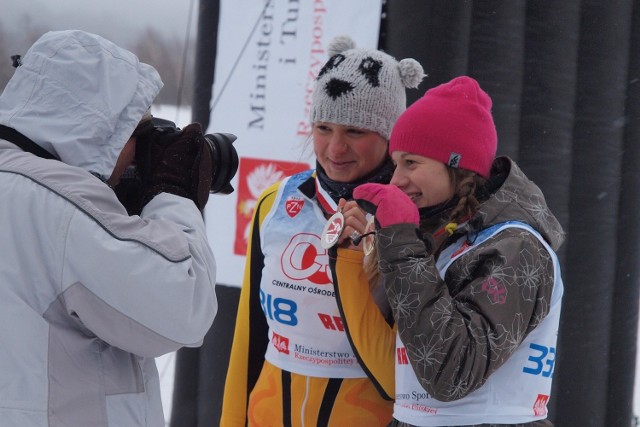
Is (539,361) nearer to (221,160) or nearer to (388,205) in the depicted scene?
(388,205)

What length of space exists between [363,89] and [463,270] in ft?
1.57

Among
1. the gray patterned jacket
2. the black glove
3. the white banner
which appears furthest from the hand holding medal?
the white banner

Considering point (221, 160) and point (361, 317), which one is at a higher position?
point (221, 160)

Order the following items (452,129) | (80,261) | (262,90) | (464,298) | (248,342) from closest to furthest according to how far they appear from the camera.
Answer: (80,261) → (464,298) → (452,129) → (248,342) → (262,90)

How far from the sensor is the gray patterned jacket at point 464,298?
1158 mm

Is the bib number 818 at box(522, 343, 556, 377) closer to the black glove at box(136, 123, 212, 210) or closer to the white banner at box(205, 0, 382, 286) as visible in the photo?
the black glove at box(136, 123, 212, 210)

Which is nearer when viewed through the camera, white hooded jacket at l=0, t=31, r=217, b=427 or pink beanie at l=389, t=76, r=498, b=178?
white hooded jacket at l=0, t=31, r=217, b=427

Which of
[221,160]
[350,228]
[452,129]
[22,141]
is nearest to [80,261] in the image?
[22,141]

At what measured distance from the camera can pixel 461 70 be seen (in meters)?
2.17

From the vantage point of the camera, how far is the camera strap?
107cm

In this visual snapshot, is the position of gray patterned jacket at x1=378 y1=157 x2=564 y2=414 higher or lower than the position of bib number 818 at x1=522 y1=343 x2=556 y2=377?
higher

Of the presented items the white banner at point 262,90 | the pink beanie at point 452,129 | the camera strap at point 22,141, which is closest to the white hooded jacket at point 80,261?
the camera strap at point 22,141

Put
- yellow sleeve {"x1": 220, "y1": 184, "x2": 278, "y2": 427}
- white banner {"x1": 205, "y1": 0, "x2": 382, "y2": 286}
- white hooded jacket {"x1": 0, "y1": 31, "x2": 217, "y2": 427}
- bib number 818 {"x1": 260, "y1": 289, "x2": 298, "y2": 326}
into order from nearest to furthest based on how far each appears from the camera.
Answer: white hooded jacket {"x1": 0, "y1": 31, "x2": 217, "y2": 427} → bib number 818 {"x1": 260, "y1": 289, "x2": 298, "y2": 326} → yellow sleeve {"x1": 220, "y1": 184, "x2": 278, "y2": 427} → white banner {"x1": 205, "y1": 0, "x2": 382, "y2": 286}

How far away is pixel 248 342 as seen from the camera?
166cm
